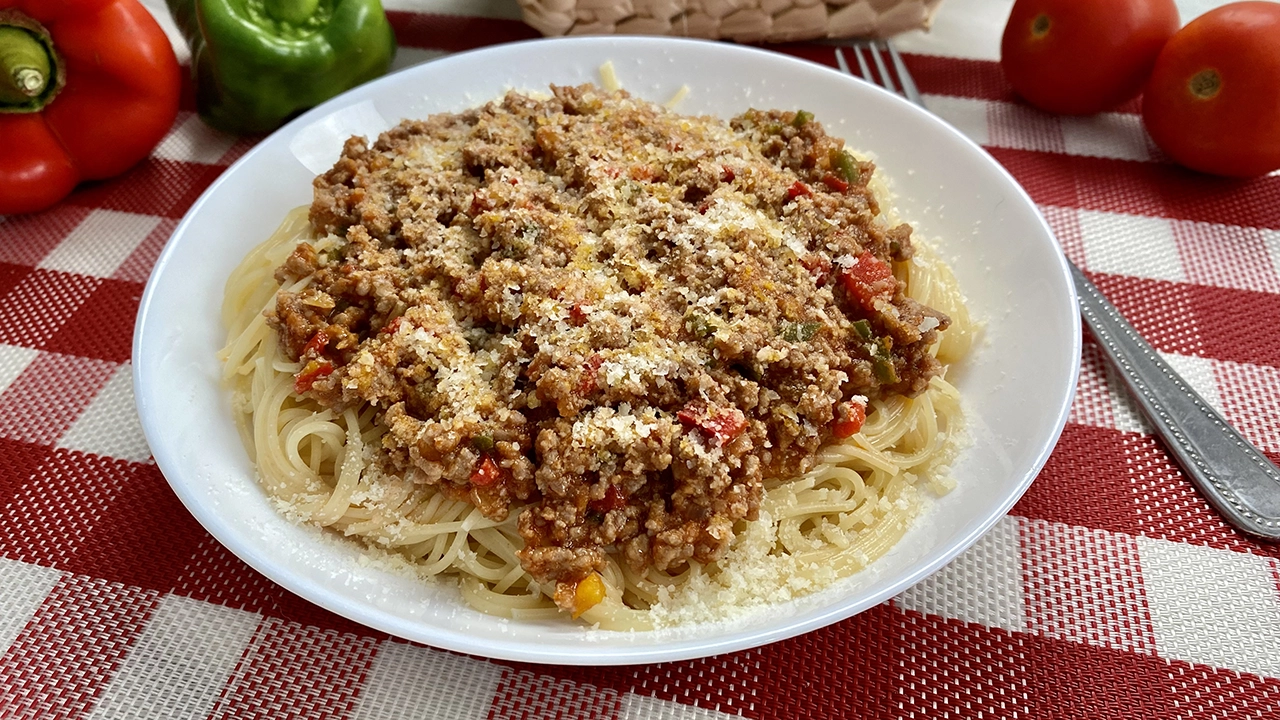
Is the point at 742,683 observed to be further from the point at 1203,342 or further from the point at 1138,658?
the point at 1203,342

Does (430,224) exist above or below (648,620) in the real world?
above

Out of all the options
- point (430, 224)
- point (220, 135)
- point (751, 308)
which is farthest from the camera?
point (220, 135)

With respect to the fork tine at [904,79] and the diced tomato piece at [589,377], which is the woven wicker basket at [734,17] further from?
the diced tomato piece at [589,377]

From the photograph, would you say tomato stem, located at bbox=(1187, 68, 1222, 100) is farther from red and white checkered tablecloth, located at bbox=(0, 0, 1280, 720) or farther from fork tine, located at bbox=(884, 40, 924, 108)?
fork tine, located at bbox=(884, 40, 924, 108)

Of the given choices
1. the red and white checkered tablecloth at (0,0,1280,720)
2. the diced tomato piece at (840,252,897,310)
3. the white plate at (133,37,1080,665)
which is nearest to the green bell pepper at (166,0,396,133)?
the white plate at (133,37,1080,665)

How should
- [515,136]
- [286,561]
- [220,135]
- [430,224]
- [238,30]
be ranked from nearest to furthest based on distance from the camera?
[286,561], [430,224], [515,136], [238,30], [220,135]

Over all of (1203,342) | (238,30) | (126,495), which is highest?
(238,30)

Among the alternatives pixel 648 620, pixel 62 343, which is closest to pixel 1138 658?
pixel 648 620
